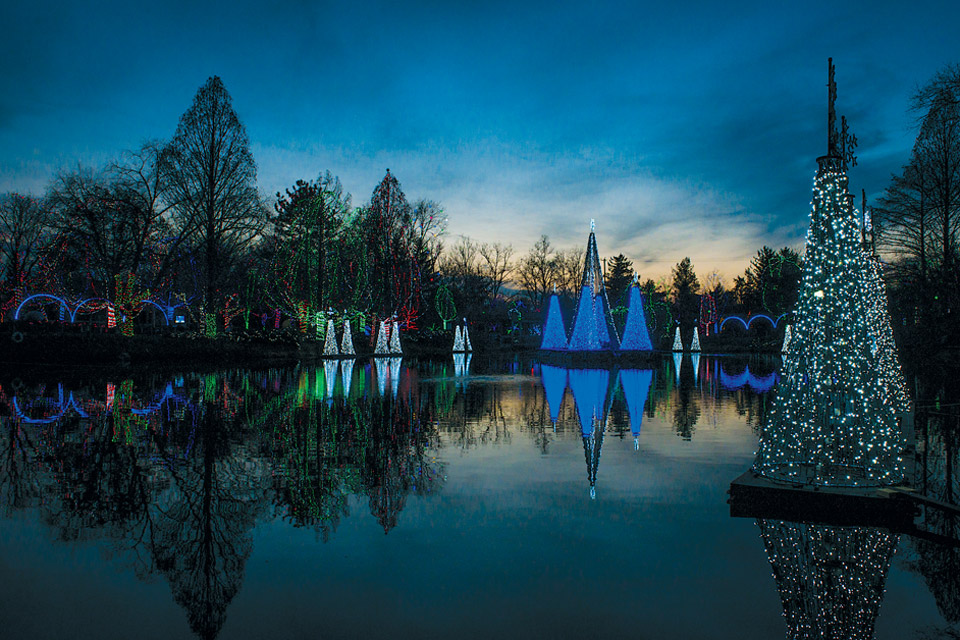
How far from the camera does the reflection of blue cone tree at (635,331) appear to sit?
34469 millimetres

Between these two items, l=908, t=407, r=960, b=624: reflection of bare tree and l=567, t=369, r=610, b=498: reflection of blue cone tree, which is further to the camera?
l=567, t=369, r=610, b=498: reflection of blue cone tree

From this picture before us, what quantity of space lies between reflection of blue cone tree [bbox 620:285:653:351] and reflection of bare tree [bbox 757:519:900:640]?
28.7 meters

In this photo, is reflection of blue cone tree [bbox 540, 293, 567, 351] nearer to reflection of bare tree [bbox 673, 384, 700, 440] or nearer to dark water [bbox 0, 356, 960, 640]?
reflection of bare tree [bbox 673, 384, 700, 440]

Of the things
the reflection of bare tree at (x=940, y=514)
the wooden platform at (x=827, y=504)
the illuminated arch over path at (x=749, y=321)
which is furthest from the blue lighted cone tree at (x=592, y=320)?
the illuminated arch over path at (x=749, y=321)

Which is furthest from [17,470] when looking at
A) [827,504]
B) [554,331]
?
[554,331]

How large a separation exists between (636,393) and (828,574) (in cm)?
1360

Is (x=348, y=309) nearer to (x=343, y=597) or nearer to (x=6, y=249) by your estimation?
(x=6, y=249)

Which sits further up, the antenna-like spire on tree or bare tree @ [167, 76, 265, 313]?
bare tree @ [167, 76, 265, 313]

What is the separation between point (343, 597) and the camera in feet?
14.1

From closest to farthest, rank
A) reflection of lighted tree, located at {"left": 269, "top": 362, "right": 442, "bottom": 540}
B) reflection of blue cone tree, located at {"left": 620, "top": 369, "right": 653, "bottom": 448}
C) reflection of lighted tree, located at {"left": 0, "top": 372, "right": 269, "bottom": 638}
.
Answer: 1. reflection of lighted tree, located at {"left": 0, "top": 372, "right": 269, "bottom": 638}
2. reflection of lighted tree, located at {"left": 269, "top": 362, "right": 442, "bottom": 540}
3. reflection of blue cone tree, located at {"left": 620, "top": 369, "right": 653, "bottom": 448}

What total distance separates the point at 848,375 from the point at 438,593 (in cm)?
524

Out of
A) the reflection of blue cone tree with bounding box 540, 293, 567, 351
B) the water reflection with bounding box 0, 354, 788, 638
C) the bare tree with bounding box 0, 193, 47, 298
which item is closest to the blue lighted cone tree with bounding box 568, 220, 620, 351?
the reflection of blue cone tree with bounding box 540, 293, 567, 351

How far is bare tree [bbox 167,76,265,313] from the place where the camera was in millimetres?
30172

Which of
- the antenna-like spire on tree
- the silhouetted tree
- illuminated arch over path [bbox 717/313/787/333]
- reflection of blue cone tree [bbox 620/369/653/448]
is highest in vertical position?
the silhouetted tree
